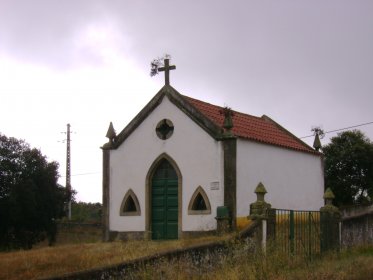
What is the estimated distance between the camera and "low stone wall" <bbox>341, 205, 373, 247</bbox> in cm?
1895

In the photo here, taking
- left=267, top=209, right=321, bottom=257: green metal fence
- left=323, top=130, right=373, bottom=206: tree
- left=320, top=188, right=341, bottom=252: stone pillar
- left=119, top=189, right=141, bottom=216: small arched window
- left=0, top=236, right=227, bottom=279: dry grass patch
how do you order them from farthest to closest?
left=323, top=130, right=373, bottom=206: tree, left=119, top=189, right=141, bottom=216: small arched window, left=320, top=188, right=341, bottom=252: stone pillar, left=267, top=209, right=321, bottom=257: green metal fence, left=0, top=236, right=227, bottom=279: dry grass patch

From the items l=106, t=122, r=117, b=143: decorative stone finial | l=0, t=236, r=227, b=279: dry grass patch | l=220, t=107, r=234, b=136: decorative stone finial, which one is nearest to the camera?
l=0, t=236, r=227, b=279: dry grass patch

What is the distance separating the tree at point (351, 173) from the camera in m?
34.1

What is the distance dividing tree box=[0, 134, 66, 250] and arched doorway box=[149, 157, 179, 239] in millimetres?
17945

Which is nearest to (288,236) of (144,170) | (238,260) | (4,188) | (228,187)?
(238,260)

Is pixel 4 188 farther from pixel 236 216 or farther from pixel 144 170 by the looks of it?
pixel 236 216

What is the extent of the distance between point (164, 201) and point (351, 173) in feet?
58.9

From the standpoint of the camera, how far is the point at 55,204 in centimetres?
3931

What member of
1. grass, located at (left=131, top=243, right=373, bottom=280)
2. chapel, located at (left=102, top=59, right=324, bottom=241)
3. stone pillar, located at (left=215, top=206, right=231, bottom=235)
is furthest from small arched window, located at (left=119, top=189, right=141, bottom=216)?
grass, located at (left=131, top=243, right=373, bottom=280)

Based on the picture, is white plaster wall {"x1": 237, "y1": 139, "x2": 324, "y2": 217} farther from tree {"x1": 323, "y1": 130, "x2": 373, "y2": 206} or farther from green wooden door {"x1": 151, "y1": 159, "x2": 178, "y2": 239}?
tree {"x1": 323, "y1": 130, "x2": 373, "y2": 206}

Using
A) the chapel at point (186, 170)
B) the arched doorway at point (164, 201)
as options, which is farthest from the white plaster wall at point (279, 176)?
the arched doorway at point (164, 201)

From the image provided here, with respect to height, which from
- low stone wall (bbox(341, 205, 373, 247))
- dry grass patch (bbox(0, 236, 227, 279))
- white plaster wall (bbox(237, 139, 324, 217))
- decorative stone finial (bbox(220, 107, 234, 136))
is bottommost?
dry grass patch (bbox(0, 236, 227, 279))

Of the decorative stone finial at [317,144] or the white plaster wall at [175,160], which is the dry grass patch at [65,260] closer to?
the white plaster wall at [175,160]

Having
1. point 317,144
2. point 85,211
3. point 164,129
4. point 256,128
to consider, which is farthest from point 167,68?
point 85,211
